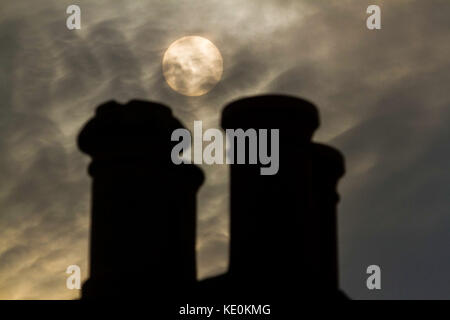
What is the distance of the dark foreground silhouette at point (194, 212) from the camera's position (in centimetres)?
2033

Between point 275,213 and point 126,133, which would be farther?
point 126,133

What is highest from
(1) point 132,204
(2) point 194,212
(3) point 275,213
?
(2) point 194,212

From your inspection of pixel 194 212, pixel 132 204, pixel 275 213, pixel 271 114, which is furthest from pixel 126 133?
→ pixel 275 213

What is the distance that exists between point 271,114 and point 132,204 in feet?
20.1

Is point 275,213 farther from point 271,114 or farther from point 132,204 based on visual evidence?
point 132,204

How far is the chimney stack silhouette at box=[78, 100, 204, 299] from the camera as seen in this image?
22.6 meters

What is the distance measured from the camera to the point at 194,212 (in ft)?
84.7

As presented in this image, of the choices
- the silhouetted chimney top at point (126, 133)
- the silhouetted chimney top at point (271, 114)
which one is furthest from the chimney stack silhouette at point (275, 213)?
the silhouetted chimney top at point (126, 133)

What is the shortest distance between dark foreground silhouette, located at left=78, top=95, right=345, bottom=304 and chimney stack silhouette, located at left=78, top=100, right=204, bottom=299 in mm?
34

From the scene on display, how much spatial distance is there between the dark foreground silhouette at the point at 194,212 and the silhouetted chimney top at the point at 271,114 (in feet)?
0.10

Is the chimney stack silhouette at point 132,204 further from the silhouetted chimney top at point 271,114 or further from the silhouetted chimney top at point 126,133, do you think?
the silhouetted chimney top at point 271,114

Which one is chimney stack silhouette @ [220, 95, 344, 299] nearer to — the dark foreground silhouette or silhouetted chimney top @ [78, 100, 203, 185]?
the dark foreground silhouette
